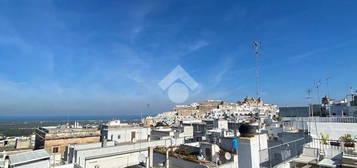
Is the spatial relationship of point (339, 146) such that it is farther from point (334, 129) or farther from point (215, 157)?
point (215, 157)

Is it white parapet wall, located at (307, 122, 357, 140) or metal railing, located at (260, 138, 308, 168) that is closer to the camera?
metal railing, located at (260, 138, 308, 168)

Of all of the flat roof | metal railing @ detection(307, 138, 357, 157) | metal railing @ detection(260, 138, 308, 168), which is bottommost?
the flat roof

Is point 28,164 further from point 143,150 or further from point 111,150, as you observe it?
point 143,150

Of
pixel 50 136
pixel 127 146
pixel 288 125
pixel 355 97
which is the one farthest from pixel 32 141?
pixel 355 97

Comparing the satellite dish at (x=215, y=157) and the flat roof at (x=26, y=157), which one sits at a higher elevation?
the flat roof at (x=26, y=157)

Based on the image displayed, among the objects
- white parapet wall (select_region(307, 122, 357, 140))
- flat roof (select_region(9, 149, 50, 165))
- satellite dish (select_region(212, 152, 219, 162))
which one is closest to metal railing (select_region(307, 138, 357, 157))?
white parapet wall (select_region(307, 122, 357, 140))

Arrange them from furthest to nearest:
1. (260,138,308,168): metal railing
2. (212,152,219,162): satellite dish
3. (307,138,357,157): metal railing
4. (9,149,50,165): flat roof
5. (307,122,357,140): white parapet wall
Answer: (212,152,219,162): satellite dish, (307,122,357,140): white parapet wall, (9,149,50,165): flat roof, (260,138,308,168): metal railing, (307,138,357,157): metal railing

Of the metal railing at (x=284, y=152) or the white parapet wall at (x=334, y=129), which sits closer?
the metal railing at (x=284, y=152)

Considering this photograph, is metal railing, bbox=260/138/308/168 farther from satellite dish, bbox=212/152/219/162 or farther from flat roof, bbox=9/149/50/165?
flat roof, bbox=9/149/50/165

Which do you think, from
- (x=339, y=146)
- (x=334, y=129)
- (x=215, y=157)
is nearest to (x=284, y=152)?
(x=339, y=146)

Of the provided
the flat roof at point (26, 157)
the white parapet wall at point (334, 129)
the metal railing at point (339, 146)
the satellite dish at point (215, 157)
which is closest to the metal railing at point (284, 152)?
the metal railing at point (339, 146)

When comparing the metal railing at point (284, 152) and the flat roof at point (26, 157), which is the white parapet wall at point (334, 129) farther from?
the flat roof at point (26, 157)

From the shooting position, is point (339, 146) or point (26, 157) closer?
point (339, 146)

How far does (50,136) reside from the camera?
25.3m
